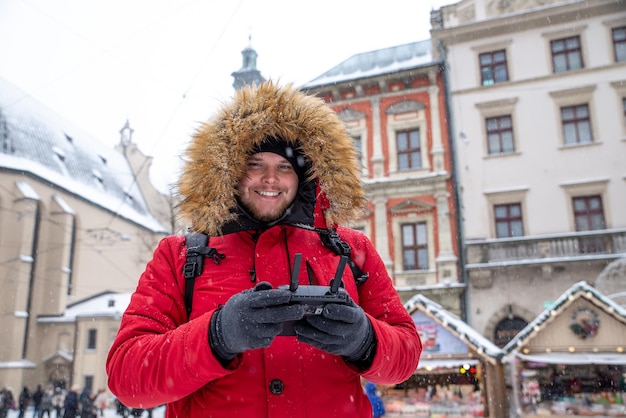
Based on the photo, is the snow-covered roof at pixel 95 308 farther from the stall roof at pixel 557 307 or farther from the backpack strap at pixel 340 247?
the backpack strap at pixel 340 247

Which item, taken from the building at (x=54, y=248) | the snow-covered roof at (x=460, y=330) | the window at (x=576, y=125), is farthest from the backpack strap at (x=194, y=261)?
the building at (x=54, y=248)

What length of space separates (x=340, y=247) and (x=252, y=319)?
63 cm

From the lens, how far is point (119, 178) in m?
41.9

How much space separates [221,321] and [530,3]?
21.0m

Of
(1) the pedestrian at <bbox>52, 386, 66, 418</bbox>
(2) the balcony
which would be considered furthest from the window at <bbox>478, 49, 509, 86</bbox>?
(1) the pedestrian at <bbox>52, 386, 66, 418</bbox>

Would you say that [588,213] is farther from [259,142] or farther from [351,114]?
[259,142]

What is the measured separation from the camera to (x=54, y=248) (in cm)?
2989

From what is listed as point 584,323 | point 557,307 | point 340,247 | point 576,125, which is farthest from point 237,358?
point 576,125

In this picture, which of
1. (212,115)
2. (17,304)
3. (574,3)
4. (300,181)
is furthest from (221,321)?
(17,304)

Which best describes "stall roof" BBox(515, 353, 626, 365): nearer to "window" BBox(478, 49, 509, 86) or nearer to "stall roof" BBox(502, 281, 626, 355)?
"stall roof" BBox(502, 281, 626, 355)

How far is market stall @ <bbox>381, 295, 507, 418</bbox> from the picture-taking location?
1032cm

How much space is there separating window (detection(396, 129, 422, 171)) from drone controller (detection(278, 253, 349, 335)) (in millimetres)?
19163

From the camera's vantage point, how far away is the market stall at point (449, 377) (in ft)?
33.9

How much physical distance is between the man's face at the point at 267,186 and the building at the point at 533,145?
16940 millimetres
